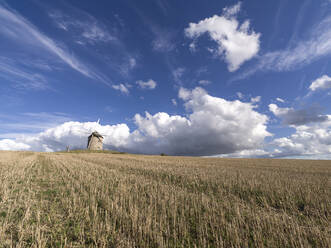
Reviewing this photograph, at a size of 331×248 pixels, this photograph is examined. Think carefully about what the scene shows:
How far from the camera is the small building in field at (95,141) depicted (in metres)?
97.1

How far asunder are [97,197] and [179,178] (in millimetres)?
6232

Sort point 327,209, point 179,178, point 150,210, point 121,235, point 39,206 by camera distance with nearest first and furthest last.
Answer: point 121,235, point 150,210, point 39,206, point 327,209, point 179,178

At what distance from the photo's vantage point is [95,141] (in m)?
99.1

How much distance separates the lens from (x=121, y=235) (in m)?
3.94

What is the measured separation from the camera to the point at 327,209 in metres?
6.36

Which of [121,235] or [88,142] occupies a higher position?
[88,142]

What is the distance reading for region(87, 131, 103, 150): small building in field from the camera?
97.1 meters

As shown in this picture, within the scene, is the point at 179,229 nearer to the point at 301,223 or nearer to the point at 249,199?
the point at 301,223

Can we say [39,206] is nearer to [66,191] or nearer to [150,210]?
[66,191]

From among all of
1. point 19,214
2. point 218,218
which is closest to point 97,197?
point 19,214

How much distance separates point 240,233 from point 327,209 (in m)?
4.98

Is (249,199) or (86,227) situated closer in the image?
(86,227)

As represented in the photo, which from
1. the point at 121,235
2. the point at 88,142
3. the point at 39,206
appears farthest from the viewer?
the point at 88,142

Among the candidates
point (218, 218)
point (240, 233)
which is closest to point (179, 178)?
point (218, 218)
